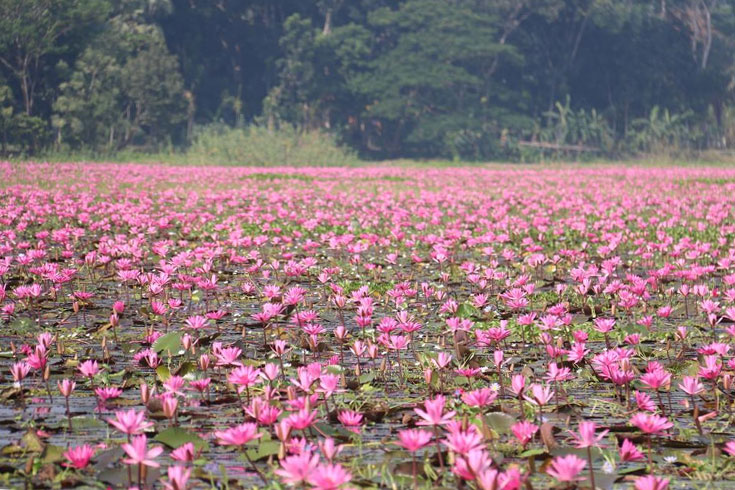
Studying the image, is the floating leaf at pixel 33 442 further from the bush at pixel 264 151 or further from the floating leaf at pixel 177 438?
the bush at pixel 264 151

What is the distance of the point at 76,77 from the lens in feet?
116

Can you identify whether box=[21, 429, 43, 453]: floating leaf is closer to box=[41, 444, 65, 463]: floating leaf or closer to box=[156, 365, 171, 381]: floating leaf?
box=[41, 444, 65, 463]: floating leaf

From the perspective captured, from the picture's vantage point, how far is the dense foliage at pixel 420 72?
132 feet

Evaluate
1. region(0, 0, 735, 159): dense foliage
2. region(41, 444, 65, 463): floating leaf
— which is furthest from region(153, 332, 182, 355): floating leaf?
region(0, 0, 735, 159): dense foliage

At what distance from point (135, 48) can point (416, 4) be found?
17901 mm

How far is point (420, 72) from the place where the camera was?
50.3 meters

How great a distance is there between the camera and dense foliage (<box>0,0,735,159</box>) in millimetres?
40344

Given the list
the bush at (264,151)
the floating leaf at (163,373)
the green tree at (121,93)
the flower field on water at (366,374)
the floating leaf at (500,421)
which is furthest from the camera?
the green tree at (121,93)

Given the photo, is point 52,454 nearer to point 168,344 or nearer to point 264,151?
point 168,344

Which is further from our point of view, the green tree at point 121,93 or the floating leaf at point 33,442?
the green tree at point 121,93

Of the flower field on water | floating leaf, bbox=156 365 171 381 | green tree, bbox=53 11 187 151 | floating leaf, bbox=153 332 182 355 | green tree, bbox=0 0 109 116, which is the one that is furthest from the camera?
green tree, bbox=53 11 187 151

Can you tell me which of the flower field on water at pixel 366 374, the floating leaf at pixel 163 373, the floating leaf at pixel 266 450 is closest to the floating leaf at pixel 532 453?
the flower field on water at pixel 366 374

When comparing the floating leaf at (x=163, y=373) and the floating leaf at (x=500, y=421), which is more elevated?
the floating leaf at (x=500, y=421)

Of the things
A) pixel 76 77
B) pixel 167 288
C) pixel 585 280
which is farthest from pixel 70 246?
pixel 76 77
